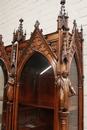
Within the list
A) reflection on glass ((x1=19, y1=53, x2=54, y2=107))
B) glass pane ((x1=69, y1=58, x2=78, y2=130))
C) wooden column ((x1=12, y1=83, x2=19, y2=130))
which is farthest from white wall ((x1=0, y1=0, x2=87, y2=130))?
wooden column ((x1=12, y1=83, x2=19, y2=130))

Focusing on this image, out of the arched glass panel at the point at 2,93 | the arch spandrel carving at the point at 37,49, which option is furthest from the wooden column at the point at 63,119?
the arched glass panel at the point at 2,93

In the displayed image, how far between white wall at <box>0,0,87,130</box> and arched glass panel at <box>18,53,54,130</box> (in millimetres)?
420

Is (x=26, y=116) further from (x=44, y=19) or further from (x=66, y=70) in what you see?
(x=44, y=19)

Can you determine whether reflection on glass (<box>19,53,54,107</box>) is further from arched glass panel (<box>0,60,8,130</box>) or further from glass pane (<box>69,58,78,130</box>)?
arched glass panel (<box>0,60,8,130</box>)

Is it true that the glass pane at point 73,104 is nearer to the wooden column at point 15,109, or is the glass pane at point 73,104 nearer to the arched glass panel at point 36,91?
the arched glass panel at point 36,91

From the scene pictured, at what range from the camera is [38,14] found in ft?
7.61

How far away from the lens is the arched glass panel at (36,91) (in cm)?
148

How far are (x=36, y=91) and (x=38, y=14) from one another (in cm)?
123

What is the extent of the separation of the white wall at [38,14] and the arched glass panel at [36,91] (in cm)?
42

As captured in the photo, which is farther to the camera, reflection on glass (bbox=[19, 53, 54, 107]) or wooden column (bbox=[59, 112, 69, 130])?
reflection on glass (bbox=[19, 53, 54, 107])

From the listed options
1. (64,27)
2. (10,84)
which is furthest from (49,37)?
(10,84)

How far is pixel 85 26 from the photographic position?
1711mm

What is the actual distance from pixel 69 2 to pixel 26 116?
4.77ft

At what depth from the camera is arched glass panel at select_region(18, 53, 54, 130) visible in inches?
58.1
